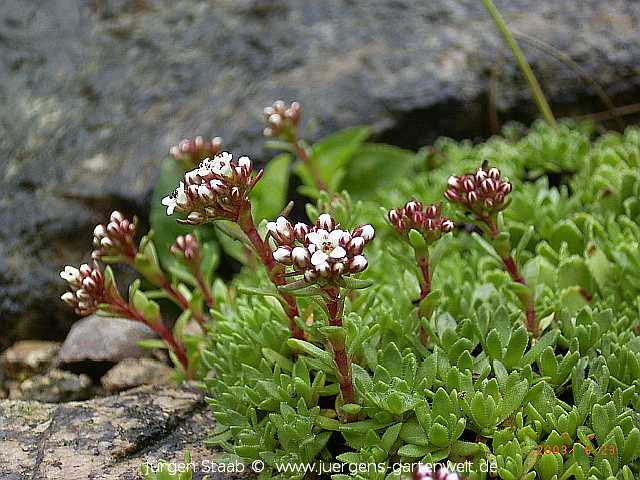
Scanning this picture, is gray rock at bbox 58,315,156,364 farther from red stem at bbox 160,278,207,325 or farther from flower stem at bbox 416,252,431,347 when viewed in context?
flower stem at bbox 416,252,431,347

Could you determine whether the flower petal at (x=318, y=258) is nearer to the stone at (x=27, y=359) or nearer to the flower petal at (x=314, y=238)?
the flower petal at (x=314, y=238)

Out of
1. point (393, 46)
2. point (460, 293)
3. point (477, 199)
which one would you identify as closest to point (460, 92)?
point (393, 46)

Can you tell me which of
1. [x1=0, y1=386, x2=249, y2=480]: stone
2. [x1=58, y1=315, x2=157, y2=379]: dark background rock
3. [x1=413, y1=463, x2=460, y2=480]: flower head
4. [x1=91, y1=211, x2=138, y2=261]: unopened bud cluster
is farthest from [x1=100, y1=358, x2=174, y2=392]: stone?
[x1=413, y1=463, x2=460, y2=480]: flower head

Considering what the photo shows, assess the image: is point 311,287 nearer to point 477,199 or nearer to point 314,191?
point 477,199

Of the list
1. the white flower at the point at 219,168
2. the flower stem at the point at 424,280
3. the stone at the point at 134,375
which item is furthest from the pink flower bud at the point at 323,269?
the stone at the point at 134,375

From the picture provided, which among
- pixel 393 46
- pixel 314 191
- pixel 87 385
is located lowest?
pixel 87 385

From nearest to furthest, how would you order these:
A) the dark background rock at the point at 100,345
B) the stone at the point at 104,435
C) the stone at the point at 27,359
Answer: the stone at the point at 104,435
the dark background rock at the point at 100,345
the stone at the point at 27,359
